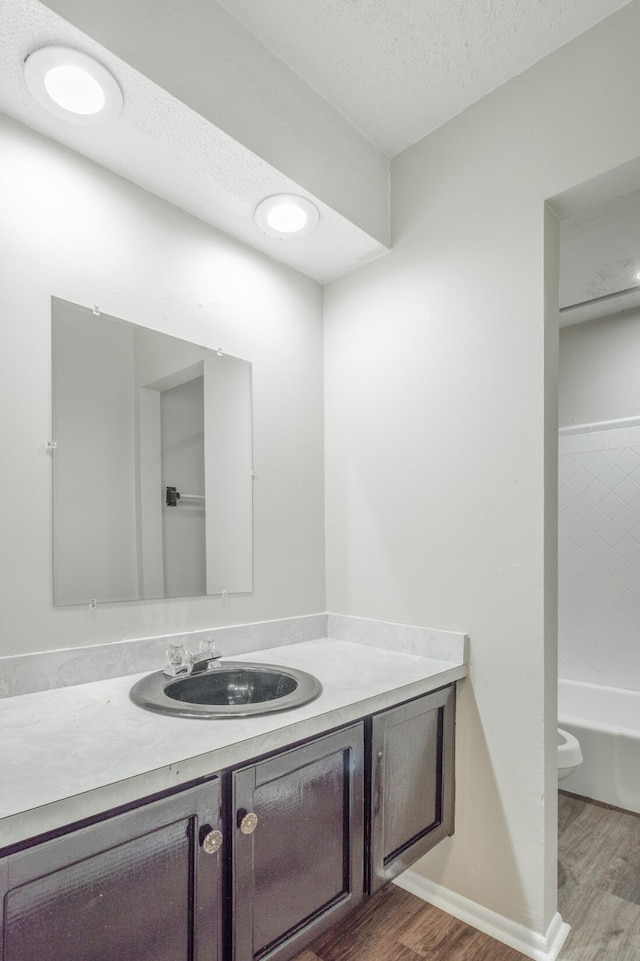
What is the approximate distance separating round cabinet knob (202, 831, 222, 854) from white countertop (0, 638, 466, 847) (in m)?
0.12

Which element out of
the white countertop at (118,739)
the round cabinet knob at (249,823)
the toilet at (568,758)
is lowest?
the toilet at (568,758)

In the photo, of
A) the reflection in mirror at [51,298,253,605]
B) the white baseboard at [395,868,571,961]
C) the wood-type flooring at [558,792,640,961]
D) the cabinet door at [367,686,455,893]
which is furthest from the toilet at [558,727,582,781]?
the reflection in mirror at [51,298,253,605]

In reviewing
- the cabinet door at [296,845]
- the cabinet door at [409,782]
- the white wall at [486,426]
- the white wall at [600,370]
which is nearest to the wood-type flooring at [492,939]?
the white wall at [486,426]

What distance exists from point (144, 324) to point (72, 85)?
2.02 feet

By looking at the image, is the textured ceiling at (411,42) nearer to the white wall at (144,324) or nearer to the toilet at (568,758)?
Answer: the white wall at (144,324)

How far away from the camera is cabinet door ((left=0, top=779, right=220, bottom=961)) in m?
0.85

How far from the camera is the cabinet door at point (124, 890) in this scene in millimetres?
849

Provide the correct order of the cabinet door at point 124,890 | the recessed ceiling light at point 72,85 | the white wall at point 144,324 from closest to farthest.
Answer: the cabinet door at point 124,890
the recessed ceiling light at point 72,85
the white wall at point 144,324

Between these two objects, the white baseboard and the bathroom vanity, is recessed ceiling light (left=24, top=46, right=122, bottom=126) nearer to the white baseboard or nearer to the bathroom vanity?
the bathroom vanity

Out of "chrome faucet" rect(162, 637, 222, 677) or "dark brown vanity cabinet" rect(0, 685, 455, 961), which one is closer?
"dark brown vanity cabinet" rect(0, 685, 455, 961)

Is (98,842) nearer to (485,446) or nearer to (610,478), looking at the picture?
(485,446)

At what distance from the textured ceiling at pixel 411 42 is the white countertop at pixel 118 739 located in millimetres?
1853

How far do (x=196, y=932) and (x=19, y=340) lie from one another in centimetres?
141

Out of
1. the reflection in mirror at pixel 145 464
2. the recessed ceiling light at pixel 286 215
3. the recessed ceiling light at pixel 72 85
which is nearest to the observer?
the recessed ceiling light at pixel 72 85
